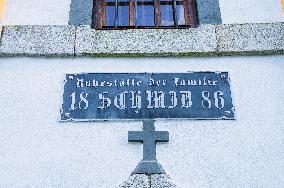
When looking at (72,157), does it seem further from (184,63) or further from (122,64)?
(184,63)

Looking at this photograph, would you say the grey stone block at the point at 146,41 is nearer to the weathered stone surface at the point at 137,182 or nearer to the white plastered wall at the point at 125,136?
the white plastered wall at the point at 125,136

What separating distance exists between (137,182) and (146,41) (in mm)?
1490

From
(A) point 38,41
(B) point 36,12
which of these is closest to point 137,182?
(A) point 38,41

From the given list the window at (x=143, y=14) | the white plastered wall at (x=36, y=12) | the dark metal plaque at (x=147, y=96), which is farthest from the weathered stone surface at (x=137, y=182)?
the white plastered wall at (x=36, y=12)

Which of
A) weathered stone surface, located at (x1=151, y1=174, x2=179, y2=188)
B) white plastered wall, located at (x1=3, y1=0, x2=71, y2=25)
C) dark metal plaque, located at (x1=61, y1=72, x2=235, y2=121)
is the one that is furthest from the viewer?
white plastered wall, located at (x1=3, y1=0, x2=71, y2=25)

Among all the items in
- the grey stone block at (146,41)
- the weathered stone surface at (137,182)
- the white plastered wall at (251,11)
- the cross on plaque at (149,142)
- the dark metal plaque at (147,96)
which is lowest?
the weathered stone surface at (137,182)

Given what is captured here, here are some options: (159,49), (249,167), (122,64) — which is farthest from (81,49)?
(249,167)

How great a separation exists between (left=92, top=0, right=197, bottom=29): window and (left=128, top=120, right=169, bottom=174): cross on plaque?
1.25 metres

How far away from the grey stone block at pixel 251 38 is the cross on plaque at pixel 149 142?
1.09 meters

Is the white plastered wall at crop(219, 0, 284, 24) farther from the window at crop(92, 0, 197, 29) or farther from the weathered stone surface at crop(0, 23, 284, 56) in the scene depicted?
the window at crop(92, 0, 197, 29)

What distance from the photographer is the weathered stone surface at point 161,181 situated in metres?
4.52

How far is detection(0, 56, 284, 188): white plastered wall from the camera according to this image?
4609 millimetres

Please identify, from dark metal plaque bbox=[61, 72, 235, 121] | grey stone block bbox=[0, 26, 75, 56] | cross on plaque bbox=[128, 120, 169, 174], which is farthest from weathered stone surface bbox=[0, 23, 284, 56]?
cross on plaque bbox=[128, 120, 169, 174]

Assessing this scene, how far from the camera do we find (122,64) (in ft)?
17.1
